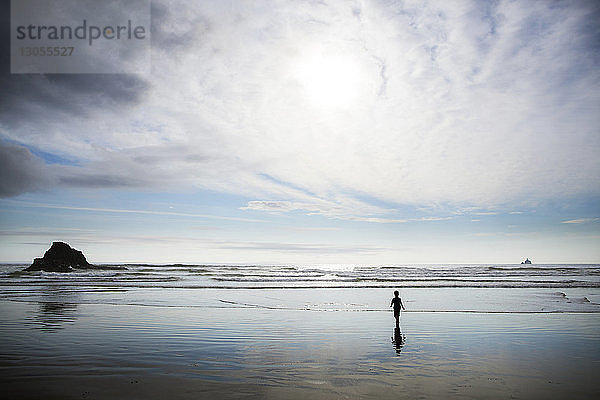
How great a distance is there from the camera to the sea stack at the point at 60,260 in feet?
308

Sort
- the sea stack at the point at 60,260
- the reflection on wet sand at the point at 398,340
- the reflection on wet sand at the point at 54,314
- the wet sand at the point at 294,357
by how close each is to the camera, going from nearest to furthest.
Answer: the wet sand at the point at 294,357 < the reflection on wet sand at the point at 398,340 < the reflection on wet sand at the point at 54,314 < the sea stack at the point at 60,260

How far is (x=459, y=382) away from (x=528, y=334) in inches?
397

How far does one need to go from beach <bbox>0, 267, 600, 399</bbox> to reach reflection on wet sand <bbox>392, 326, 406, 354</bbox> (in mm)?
49

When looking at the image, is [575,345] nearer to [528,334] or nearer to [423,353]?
[528,334]

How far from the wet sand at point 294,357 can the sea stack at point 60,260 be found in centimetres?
8377

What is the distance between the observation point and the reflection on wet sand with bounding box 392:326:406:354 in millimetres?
15368

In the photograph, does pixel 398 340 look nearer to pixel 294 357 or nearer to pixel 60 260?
pixel 294 357

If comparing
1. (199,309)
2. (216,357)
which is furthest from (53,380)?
(199,309)

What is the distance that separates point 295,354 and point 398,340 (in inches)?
207

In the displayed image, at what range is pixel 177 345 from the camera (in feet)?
51.0

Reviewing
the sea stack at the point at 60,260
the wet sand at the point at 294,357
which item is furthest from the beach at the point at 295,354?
the sea stack at the point at 60,260

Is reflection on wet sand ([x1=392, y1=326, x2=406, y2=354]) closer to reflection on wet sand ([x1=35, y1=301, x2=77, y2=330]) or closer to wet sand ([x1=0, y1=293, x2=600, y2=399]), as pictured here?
wet sand ([x1=0, y1=293, x2=600, y2=399])

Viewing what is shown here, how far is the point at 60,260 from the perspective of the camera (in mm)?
97688

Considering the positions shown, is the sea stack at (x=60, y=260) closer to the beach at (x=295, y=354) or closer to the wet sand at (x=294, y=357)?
the beach at (x=295, y=354)
